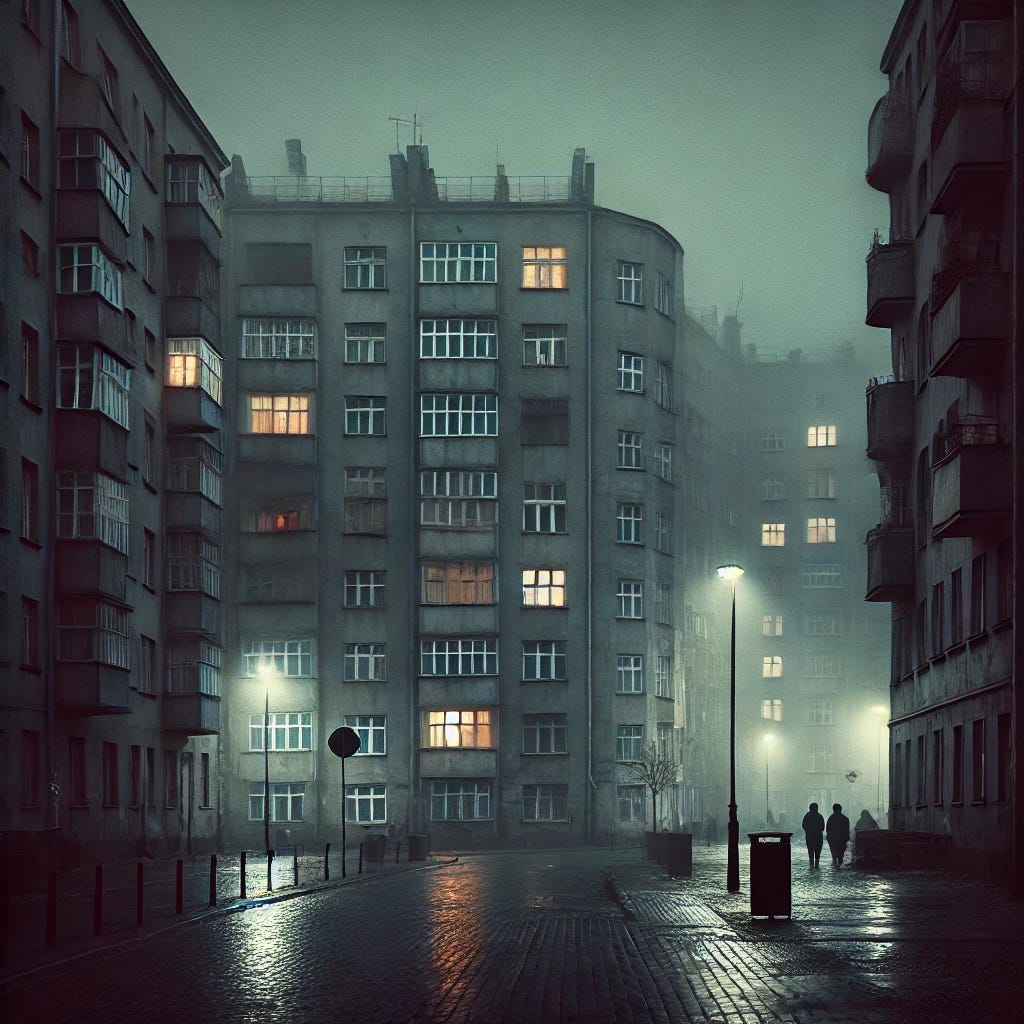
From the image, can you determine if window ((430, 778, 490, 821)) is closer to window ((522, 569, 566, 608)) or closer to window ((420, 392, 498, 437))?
window ((522, 569, 566, 608))

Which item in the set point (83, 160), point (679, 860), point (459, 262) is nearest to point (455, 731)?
point (459, 262)

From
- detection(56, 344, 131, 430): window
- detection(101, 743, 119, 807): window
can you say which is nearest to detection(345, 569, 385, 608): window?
detection(101, 743, 119, 807): window

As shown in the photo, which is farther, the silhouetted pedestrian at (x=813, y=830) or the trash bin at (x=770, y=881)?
the silhouetted pedestrian at (x=813, y=830)

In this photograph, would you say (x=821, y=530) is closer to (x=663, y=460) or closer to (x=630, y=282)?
(x=663, y=460)

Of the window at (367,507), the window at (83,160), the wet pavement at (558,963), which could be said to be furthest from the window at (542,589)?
the wet pavement at (558,963)

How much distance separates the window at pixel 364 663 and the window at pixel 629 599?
372 inches

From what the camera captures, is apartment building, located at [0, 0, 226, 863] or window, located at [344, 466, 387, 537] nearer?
apartment building, located at [0, 0, 226, 863]

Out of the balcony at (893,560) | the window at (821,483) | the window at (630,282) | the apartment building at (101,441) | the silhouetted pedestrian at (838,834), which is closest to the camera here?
the apartment building at (101,441)

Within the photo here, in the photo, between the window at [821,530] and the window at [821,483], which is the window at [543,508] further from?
the window at [821,483]

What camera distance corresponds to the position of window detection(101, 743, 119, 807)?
161 feet

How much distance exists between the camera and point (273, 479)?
241 feet

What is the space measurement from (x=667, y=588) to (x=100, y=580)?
37.1 m

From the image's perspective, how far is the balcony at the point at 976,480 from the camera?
3525 centimetres

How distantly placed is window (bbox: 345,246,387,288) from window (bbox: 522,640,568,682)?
15.3 meters
